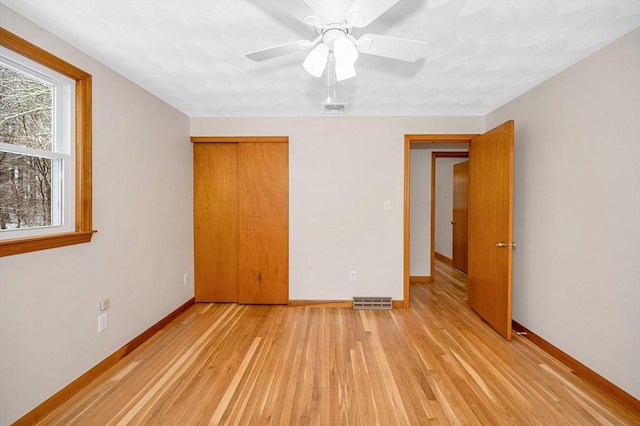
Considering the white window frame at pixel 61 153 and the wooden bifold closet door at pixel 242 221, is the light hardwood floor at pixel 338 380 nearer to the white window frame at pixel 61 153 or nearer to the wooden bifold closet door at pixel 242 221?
the wooden bifold closet door at pixel 242 221

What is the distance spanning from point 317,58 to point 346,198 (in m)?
1.96

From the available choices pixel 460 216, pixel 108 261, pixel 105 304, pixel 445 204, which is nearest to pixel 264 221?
pixel 108 261

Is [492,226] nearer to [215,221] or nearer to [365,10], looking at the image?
[365,10]

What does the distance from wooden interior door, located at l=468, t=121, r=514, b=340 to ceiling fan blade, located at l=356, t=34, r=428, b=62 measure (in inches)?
61.5

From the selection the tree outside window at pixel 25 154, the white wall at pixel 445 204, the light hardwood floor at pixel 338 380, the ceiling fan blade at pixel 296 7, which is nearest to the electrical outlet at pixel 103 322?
the light hardwood floor at pixel 338 380

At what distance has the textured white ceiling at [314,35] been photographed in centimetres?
151

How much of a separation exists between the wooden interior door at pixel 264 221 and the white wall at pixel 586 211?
8.11 ft

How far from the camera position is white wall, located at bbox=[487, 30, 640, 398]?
173cm

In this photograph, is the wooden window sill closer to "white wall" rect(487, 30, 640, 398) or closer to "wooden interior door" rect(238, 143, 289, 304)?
"wooden interior door" rect(238, 143, 289, 304)

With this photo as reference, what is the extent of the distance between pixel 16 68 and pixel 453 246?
582 cm

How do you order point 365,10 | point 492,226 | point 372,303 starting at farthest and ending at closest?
point 372,303 < point 492,226 < point 365,10

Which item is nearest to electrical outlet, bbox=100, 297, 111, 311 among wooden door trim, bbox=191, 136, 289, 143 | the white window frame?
the white window frame

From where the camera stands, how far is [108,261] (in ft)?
7.04

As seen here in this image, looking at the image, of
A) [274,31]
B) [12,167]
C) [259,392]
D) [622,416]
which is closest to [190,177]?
[12,167]
